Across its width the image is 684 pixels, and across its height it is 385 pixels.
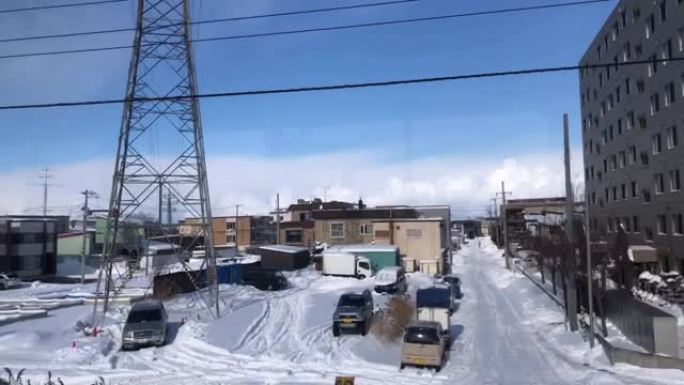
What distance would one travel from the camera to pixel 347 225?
218 ft

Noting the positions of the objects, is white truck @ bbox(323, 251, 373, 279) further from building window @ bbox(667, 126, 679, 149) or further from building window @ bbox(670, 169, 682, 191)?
building window @ bbox(667, 126, 679, 149)

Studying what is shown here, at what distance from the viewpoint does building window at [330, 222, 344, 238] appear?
66625 millimetres

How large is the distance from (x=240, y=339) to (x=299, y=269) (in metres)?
30.2

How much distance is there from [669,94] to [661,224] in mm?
8689

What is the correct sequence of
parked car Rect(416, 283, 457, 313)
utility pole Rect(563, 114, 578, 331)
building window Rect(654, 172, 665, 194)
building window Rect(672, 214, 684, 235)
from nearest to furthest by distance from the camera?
1. utility pole Rect(563, 114, 578, 331)
2. parked car Rect(416, 283, 457, 313)
3. building window Rect(672, 214, 684, 235)
4. building window Rect(654, 172, 665, 194)

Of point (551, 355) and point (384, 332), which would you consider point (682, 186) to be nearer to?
point (551, 355)

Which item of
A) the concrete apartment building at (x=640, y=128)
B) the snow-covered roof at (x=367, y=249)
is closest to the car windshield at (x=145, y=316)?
the snow-covered roof at (x=367, y=249)

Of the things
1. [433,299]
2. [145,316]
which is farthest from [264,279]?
[145,316]

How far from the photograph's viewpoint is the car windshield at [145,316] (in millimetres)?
26223

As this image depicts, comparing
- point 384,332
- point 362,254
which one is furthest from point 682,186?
point 362,254

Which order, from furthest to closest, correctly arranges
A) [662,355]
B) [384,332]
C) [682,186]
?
[682,186], [384,332], [662,355]

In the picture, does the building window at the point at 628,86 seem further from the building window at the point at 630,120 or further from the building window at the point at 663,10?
the building window at the point at 663,10

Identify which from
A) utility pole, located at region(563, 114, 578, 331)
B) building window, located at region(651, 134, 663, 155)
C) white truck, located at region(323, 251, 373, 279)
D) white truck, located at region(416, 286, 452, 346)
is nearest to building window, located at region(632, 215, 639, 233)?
building window, located at region(651, 134, 663, 155)

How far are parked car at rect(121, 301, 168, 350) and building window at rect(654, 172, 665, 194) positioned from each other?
33002 millimetres
